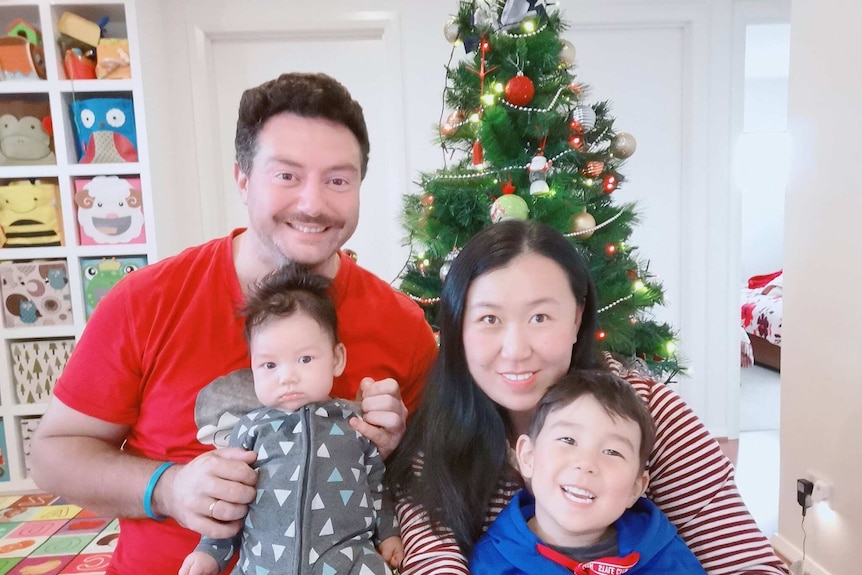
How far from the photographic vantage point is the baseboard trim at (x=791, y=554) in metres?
2.22

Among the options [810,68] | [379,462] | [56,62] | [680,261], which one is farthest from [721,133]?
[56,62]

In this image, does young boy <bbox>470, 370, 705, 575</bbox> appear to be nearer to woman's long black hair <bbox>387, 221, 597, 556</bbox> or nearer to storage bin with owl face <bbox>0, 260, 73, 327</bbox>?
woman's long black hair <bbox>387, 221, 597, 556</bbox>

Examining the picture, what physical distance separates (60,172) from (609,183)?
8.56ft

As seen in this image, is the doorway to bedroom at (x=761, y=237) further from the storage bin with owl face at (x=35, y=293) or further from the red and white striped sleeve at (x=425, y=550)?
the storage bin with owl face at (x=35, y=293)

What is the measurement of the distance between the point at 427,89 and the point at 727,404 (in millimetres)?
2530

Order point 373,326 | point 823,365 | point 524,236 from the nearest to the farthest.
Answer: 1. point 524,236
2. point 373,326
3. point 823,365

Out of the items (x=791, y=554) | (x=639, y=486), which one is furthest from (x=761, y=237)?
(x=639, y=486)

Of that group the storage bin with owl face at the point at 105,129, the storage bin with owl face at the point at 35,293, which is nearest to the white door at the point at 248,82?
the storage bin with owl face at the point at 105,129

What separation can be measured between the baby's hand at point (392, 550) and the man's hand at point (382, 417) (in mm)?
167

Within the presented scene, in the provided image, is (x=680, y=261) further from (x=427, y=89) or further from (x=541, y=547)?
(x=541, y=547)

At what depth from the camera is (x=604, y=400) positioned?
0.99 metres

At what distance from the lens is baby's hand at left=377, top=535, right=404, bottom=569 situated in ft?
3.86

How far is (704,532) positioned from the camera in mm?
1064

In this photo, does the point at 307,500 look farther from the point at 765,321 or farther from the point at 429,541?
the point at 765,321
